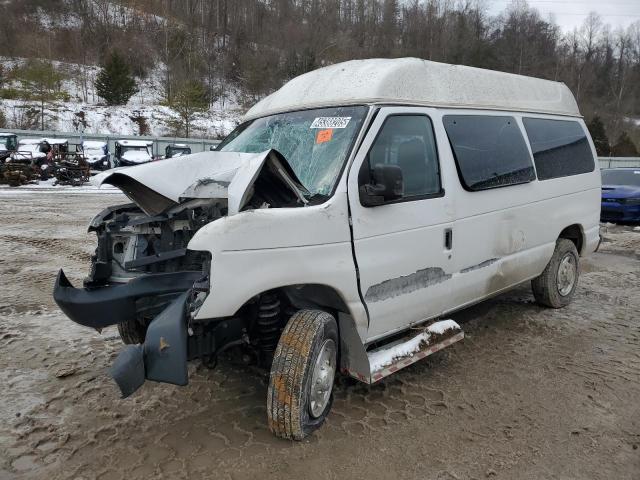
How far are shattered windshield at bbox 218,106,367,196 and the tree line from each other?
167ft

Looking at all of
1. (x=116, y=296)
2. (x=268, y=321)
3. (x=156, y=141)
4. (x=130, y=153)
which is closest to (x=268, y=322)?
(x=268, y=321)

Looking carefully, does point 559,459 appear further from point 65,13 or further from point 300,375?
point 65,13

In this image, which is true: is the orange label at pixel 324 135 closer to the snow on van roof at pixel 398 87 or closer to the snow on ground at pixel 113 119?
the snow on van roof at pixel 398 87

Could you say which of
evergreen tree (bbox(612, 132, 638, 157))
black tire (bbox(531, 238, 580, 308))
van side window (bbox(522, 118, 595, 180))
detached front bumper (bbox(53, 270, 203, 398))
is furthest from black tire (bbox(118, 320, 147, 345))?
evergreen tree (bbox(612, 132, 638, 157))

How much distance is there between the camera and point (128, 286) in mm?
3381

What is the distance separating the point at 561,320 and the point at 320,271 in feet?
11.9

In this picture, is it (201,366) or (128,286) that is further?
(201,366)

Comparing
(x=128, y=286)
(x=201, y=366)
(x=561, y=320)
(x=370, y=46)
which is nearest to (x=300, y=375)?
(x=128, y=286)

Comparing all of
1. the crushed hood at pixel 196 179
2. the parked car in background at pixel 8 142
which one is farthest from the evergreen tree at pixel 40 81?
the crushed hood at pixel 196 179

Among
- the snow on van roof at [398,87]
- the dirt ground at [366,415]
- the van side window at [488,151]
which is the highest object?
the snow on van roof at [398,87]

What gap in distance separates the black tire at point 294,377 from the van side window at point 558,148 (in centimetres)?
325

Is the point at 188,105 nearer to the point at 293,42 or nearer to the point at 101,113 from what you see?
the point at 101,113

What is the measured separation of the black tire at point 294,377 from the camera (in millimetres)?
3104

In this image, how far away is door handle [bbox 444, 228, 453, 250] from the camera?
4.07m
